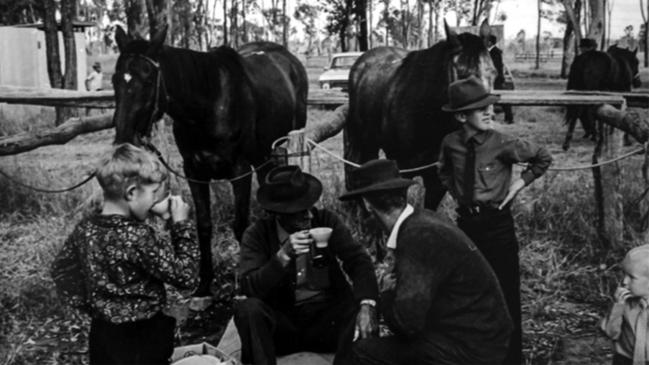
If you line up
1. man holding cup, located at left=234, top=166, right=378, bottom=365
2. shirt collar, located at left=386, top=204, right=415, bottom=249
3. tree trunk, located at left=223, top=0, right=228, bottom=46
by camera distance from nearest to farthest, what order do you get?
shirt collar, located at left=386, top=204, right=415, bottom=249, man holding cup, located at left=234, top=166, right=378, bottom=365, tree trunk, located at left=223, top=0, right=228, bottom=46

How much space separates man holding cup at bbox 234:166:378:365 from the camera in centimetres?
348

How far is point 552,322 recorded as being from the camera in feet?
14.2

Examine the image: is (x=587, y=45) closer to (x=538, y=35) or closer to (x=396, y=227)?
(x=538, y=35)

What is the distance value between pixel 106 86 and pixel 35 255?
45.6 inches

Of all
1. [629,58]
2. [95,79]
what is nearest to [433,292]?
[629,58]

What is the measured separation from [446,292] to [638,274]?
33.6 inches

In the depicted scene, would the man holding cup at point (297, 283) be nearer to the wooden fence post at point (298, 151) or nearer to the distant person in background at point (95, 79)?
the wooden fence post at point (298, 151)

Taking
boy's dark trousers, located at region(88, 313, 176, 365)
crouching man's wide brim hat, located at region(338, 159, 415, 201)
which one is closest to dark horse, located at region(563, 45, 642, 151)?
crouching man's wide brim hat, located at region(338, 159, 415, 201)

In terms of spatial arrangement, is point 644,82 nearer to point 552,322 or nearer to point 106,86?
point 552,322

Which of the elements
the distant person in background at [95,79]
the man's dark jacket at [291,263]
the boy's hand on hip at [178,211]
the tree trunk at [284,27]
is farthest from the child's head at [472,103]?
the distant person in background at [95,79]

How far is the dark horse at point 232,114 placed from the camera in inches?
177

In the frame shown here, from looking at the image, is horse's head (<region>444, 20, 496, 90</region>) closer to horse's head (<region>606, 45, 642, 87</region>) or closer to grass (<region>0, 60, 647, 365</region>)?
grass (<region>0, 60, 647, 365</region>)

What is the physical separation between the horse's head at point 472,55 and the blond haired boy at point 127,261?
5.81ft

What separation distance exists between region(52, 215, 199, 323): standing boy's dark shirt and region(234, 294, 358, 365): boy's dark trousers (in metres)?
0.53
